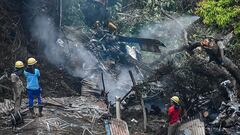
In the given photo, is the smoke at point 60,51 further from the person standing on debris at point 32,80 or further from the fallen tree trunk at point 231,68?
the fallen tree trunk at point 231,68

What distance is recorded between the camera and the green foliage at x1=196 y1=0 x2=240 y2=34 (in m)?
14.5

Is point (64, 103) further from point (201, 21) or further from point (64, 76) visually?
point (201, 21)

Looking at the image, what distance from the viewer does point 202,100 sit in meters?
10.3

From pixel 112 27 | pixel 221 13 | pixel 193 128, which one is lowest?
pixel 193 128

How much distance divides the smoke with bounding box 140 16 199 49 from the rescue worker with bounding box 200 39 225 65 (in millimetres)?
5529

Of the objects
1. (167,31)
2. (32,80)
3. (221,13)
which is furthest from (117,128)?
(167,31)

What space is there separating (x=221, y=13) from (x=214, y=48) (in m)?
5.71

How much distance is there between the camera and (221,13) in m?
15.0

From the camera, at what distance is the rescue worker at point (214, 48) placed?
9.72 metres

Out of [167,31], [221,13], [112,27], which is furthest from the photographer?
[167,31]

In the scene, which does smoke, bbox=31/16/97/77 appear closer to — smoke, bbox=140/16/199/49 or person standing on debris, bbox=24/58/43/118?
person standing on debris, bbox=24/58/43/118

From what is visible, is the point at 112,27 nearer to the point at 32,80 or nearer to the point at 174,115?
the point at 32,80

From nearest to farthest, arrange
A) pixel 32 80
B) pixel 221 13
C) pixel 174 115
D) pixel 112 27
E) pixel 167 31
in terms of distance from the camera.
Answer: pixel 174 115 → pixel 32 80 → pixel 112 27 → pixel 221 13 → pixel 167 31

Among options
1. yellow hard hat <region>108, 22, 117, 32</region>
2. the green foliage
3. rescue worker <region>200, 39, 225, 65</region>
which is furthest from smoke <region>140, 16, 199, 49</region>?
rescue worker <region>200, 39, 225, 65</region>
